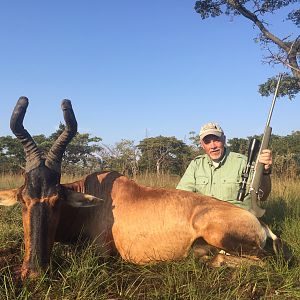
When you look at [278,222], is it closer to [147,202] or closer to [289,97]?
[147,202]

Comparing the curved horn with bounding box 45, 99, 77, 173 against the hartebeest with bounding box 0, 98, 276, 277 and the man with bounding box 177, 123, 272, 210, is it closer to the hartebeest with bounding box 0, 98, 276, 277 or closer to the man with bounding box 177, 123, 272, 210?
the hartebeest with bounding box 0, 98, 276, 277

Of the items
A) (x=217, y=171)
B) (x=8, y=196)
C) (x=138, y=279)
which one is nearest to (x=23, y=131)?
(x=8, y=196)

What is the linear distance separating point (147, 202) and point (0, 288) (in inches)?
65.9

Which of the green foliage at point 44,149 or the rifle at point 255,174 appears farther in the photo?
the green foliage at point 44,149

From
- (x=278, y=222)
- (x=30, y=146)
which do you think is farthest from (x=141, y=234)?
(x=278, y=222)

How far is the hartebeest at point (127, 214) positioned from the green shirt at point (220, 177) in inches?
38.3

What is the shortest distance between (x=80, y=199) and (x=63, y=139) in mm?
601

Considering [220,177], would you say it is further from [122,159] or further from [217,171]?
[122,159]

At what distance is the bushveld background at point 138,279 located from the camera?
3094 millimetres

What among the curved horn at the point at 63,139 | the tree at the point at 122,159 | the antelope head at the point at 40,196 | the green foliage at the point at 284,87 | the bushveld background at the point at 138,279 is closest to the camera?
the bushveld background at the point at 138,279

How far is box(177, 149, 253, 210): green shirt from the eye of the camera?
5133 mm

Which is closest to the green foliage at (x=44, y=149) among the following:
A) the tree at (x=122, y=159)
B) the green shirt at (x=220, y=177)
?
the tree at (x=122, y=159)

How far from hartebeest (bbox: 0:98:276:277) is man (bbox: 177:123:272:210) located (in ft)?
3.22

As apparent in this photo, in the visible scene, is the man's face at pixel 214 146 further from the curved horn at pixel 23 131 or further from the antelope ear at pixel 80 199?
the curved horn at pixel 23 131
